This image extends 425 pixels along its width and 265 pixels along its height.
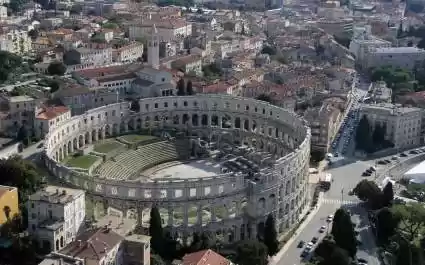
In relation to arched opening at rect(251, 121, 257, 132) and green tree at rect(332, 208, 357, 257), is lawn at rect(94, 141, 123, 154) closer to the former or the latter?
arched opening at rect(251, 121, 257, 132)

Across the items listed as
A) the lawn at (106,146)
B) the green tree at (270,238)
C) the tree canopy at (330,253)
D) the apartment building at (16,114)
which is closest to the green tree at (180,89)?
the lawn at (106,146)

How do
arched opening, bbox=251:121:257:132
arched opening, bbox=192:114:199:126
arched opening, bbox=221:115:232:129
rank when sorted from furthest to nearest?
arched opening, bbox=192:114:199:126 < arched opening, bbox=221:115:232:129 < arched opening, bbox=251:121:257:132

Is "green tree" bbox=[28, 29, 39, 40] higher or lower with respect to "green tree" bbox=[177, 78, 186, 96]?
higher

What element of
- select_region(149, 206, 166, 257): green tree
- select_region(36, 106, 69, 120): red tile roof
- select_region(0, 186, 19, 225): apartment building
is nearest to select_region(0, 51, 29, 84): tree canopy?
select_region(36, 106, 69, 120): red tile roof

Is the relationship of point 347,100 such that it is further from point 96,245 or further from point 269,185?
point 96,245

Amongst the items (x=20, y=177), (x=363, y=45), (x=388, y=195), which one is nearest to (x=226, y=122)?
(x=388, y=195)

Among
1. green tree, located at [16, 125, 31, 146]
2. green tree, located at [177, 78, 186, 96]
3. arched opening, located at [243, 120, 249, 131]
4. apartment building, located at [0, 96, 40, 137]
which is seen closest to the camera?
green tree, located at [16, 125, 31, 146]
